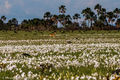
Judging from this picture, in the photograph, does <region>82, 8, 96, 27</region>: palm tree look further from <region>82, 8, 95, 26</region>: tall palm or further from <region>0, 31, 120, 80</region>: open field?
<region>0, 31, 120, 80</region>: open field

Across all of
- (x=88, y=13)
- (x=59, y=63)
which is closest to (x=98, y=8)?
(x=88, y=13)

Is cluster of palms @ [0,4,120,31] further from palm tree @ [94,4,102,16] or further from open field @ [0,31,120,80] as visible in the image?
open field @ [0,31,120,80]

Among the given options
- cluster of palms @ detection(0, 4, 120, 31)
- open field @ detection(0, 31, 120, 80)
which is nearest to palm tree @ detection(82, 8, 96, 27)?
cluster of palms @ detection(0, 4, 120, 31)

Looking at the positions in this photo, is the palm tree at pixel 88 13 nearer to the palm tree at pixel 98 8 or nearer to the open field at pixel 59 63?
the palm tree at pixel 98 8

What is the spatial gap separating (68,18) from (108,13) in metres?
29.2

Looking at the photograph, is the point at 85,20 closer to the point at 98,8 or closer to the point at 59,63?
the point at 98,8

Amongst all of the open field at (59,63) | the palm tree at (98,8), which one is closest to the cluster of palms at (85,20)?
the palm tree at (98,8)

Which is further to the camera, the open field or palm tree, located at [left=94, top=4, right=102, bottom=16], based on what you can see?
palm tree, located at [left=94, top=4, right=102, bottom=16]

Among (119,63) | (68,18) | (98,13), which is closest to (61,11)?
(68,18)

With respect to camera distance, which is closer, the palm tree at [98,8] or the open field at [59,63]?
the open field at [59,63]

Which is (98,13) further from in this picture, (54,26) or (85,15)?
(54,26)

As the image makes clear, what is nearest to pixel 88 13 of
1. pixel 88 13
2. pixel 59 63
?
pixel 88 13

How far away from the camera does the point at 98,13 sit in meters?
162

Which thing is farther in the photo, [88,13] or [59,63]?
[88,13]
